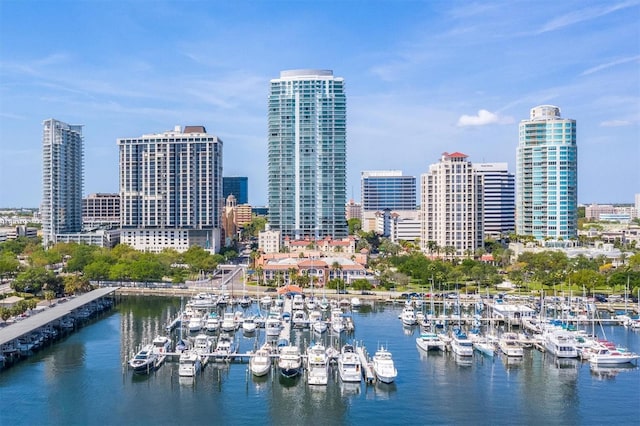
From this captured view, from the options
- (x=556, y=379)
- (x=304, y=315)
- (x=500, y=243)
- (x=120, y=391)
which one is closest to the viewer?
(x=120, y=391)

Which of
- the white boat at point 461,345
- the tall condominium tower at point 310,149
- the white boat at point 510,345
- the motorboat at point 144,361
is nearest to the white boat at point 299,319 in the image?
the white boat at point 461,345

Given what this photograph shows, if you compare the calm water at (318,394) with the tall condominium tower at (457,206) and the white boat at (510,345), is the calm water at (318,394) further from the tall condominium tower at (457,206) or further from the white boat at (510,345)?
the tall condominium tower at (457,206)

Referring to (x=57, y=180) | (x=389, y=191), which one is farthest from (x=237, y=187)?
(x=57, y=180)

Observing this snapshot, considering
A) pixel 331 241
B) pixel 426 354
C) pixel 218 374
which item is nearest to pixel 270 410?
pixel 218 374

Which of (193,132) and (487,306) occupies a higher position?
(193,132)

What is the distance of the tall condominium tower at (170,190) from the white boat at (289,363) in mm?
54134

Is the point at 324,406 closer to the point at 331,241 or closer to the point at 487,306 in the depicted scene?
the point at 487,306

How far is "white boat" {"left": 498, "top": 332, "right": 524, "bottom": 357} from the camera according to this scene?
37.8 m

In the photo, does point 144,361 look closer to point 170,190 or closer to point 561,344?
point 561,344

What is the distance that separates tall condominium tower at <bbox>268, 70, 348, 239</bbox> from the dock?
138 ft

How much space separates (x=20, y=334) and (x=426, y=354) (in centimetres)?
2311

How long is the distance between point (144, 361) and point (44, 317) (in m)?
11.0

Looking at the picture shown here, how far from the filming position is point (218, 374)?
112ft

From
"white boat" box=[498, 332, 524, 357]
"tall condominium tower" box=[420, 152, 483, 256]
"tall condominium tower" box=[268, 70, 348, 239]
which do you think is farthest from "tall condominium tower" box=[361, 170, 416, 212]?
"white boat" box=[498, 332, 524, 357]
